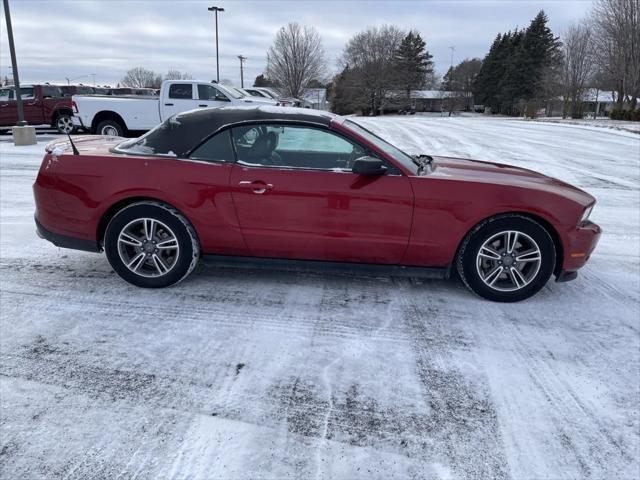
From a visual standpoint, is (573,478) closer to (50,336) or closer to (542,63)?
(50,336)

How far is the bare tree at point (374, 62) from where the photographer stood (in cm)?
6056

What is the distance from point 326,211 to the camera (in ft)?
11.4

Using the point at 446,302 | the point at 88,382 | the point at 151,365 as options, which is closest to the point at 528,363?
the point at 446,302

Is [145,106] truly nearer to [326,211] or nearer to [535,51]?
[326,211]

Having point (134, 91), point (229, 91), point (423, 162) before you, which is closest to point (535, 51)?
point (134, 91)

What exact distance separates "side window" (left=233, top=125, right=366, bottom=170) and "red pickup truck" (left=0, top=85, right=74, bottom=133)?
15.4m

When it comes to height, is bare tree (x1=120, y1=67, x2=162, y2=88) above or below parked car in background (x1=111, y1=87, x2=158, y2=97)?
above

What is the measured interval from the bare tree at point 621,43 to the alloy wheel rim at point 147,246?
4638cm

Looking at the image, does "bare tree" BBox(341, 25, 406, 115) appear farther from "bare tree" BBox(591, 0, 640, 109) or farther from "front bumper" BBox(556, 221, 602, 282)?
"front bumper" BBox(556, 221, 602, 282)

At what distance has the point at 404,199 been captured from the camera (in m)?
3.43

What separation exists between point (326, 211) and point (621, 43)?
4656 cm

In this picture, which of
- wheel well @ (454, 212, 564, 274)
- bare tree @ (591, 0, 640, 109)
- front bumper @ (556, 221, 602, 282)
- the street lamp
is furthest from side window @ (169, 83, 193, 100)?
bare tree @ (591, 0, 640, 109)

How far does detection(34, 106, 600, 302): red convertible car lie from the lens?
3453mm

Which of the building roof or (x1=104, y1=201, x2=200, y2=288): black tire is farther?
the building roof
